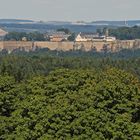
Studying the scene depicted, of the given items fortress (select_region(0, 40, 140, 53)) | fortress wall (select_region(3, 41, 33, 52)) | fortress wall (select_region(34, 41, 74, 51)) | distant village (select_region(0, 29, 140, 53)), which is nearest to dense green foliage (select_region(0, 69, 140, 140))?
distant village (select_region(0, 29, 140, 53))

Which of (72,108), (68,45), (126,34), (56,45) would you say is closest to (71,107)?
(72,108)

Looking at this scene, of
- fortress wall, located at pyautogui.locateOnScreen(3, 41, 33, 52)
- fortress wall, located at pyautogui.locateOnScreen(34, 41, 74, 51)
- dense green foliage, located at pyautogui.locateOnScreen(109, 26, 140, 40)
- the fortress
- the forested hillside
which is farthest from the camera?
dense green foliage, located at pyautogui.locateOnScreen(109, 26, 140, 40)

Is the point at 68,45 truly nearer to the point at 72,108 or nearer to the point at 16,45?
the point at 16,45

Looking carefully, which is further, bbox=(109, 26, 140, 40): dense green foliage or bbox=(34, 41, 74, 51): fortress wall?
bbox=(109, 26, 140, 40): dense green foliage

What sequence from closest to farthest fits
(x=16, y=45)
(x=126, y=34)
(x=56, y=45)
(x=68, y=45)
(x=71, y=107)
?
1. (x=71, y=107)
2. (x=56, y=45)
3. (x=16, y=45)
4. (x=68, y=45)
5. (x=126, y=34)

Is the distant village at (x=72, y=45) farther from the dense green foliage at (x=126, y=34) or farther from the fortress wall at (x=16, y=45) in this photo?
the dense green foliage at (x=126, y=34)

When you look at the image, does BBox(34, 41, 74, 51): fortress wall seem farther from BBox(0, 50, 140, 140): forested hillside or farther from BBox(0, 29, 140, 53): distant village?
BBox(0, 50, 140, 140): forested hillside

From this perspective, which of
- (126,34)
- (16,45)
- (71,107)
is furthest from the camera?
(126,34)

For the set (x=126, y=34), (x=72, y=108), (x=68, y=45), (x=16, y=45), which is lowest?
(x=16, y=45)
